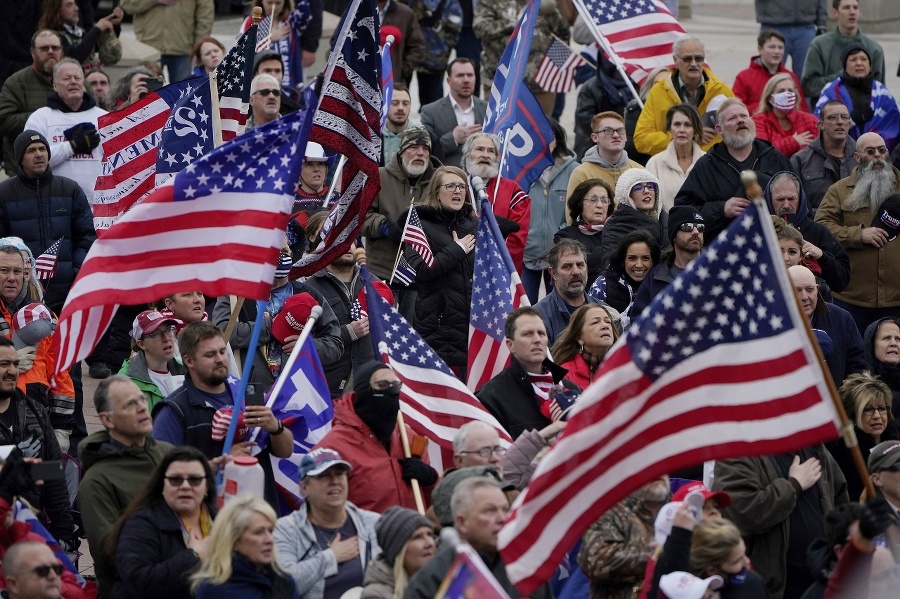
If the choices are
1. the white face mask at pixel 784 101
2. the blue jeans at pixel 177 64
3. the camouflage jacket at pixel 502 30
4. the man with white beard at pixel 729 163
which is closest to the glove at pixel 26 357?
the man with white beard at pixel 729 163

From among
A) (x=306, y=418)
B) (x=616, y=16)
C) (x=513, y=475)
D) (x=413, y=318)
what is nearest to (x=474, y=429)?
(x=513, y=475)

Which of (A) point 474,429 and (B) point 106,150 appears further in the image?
(B) point 106,150

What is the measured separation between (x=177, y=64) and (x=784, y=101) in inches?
245

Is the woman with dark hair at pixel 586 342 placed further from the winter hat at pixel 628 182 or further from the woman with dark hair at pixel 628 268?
the winter hat at pixel 628 182

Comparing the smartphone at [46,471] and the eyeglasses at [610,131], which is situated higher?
the eyeglasses at [610,131]

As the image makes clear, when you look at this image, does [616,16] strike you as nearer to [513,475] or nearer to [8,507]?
[513,475]

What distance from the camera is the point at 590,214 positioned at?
12.6 m

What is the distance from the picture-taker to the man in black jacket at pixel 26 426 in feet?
29.8

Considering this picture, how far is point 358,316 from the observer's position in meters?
11.4

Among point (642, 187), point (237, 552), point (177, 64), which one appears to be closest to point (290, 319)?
point (642, 187)

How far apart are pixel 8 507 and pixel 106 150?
4720 millimetres

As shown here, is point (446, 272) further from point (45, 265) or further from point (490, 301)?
point (45, 265)

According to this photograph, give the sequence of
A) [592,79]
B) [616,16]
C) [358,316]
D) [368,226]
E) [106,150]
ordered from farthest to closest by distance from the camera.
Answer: [592,79] → [616,16] → [368,226] → [106,150] → [358,316]

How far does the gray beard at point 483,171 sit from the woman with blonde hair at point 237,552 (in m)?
5.75
